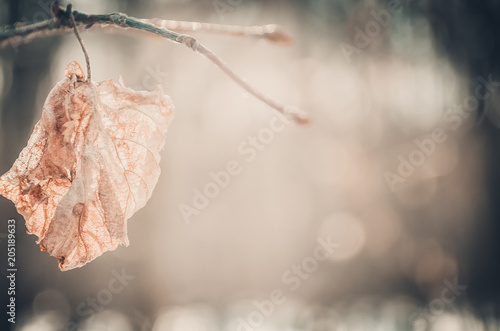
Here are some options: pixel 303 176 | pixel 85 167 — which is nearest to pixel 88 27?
pixel 85 167

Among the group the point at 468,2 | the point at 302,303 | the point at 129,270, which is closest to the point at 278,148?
the point at 302,303

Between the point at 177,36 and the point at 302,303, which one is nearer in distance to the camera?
the point at 177,36

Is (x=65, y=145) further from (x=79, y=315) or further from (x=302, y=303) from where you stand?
(x=302, y=303)

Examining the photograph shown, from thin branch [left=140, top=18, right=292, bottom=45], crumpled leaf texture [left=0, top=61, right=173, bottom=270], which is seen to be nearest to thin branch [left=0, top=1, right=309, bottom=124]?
thin branch [left=140, top=18, right=292, bottom=45]

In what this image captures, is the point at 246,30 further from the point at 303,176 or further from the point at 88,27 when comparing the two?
the point at 303,176

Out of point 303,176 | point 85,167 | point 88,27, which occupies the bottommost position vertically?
point 303,176

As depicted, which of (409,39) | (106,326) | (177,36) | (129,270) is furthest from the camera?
(409,39)

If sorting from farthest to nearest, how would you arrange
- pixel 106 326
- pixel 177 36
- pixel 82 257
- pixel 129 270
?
pixel 129 270
pixel 106 326
pixel 82 257
pixel 177 36
